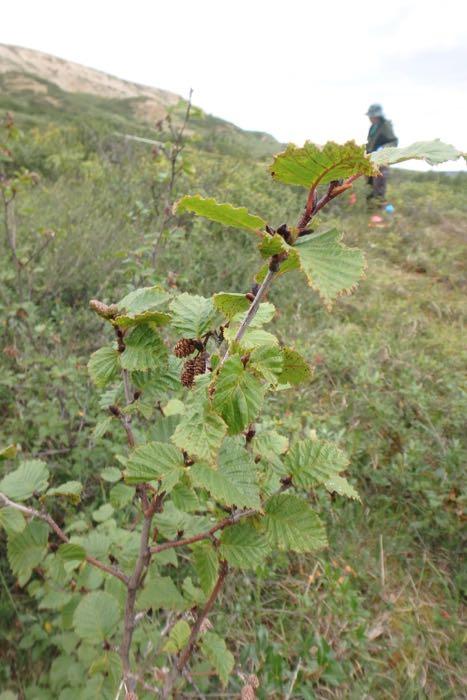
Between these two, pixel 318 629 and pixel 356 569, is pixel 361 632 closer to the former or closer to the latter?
pixel 318 629

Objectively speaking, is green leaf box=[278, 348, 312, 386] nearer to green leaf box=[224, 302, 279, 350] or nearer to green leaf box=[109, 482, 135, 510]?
green leaf box=[224, 302, 279, 350]

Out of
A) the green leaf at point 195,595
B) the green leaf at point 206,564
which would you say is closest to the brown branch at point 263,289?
the green leaf at point 206,564

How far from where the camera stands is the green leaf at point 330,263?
0.51 m

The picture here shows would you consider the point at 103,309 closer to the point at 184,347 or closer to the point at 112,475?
the point at 184,347

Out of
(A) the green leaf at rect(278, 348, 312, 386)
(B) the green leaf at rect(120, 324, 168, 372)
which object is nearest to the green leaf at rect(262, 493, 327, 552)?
(A) the green leaf at rect(278, 348, 312, 386)

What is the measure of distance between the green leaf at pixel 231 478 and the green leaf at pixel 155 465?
0.12 feet

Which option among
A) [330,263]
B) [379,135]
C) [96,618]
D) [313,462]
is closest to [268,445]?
[313,462]

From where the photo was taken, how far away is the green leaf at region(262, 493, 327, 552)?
0.73 m

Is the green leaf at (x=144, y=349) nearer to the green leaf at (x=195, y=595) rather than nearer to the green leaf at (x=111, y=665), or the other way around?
the green leaf at (x=195, y=595)

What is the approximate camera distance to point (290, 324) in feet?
12.4

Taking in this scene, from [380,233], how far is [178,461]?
6.65m

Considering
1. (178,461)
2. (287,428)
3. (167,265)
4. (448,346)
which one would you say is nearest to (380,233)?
(448,346)

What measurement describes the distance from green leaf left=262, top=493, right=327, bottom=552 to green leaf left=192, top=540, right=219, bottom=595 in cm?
14

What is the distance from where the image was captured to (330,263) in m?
0.53
